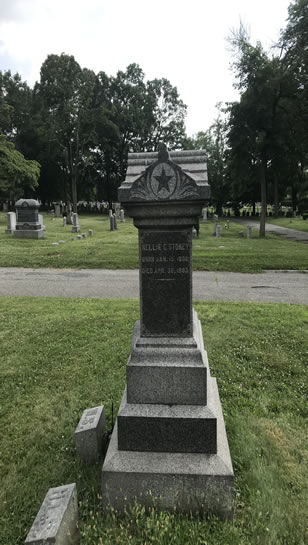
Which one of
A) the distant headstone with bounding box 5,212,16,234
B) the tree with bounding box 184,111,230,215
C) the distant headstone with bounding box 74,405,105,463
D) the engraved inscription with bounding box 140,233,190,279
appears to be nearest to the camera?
the engraved inscription with bounding box 140,233,190,279

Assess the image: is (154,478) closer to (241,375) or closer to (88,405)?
(88,405)

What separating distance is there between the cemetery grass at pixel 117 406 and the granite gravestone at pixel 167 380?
22 cm

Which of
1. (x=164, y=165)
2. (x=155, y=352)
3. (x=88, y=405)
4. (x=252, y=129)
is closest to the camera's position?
(x=164, y=165)

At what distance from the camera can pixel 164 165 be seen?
2.94 m

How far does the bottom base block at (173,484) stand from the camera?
112 inches

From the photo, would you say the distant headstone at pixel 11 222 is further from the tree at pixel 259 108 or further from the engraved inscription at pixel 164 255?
the engraved inscription at pixel 164 255

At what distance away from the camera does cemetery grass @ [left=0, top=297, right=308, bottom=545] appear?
2.72 meters

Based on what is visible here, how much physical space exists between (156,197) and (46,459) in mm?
2875

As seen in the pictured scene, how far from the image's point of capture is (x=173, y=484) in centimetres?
289

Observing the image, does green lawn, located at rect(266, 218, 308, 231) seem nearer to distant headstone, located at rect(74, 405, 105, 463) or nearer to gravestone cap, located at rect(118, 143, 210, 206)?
gravestone cap, located at rect(118, 143, 210, 206)

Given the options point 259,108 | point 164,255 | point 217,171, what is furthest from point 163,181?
point 217,171

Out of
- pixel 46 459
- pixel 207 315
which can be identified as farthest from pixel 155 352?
pixel 207 315

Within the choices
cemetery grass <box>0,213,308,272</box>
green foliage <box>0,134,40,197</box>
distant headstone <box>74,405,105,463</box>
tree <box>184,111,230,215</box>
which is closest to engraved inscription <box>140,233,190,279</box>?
distant headstone <box>74,405,105,463</box>

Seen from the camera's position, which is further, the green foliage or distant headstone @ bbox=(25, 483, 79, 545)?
the green foliage
